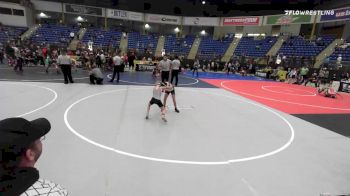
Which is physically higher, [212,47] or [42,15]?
[42,15]

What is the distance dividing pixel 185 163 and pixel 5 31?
34.8 meters

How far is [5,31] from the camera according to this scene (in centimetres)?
2995

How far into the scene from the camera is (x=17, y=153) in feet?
3.26

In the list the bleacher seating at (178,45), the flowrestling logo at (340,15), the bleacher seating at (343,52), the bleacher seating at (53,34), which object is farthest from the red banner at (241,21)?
the bleacher seating at (53,34)

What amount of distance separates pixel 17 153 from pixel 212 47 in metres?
36.5

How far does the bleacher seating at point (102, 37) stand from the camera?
3456cm

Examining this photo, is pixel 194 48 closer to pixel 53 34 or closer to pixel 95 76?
pixel 53 34

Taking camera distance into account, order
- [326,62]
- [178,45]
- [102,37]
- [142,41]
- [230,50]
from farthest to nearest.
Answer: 1. [178,45]
2. [142,41]
3. [102,37]
4. [230,50]
5. [326,62]

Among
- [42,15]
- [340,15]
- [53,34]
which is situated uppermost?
[340,15]

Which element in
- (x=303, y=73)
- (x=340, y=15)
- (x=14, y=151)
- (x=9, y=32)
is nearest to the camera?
(x=14, y=151)

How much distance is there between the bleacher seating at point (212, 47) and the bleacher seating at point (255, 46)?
2.04m

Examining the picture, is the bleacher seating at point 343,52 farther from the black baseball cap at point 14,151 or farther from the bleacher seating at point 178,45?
the black baseball cap at point 14,151

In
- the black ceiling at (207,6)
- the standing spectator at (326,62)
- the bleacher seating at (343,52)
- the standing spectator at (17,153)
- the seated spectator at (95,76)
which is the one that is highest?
the black ceiling at (207,6)

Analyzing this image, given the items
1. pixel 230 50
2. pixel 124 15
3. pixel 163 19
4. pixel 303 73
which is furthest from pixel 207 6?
pixel 303 73
